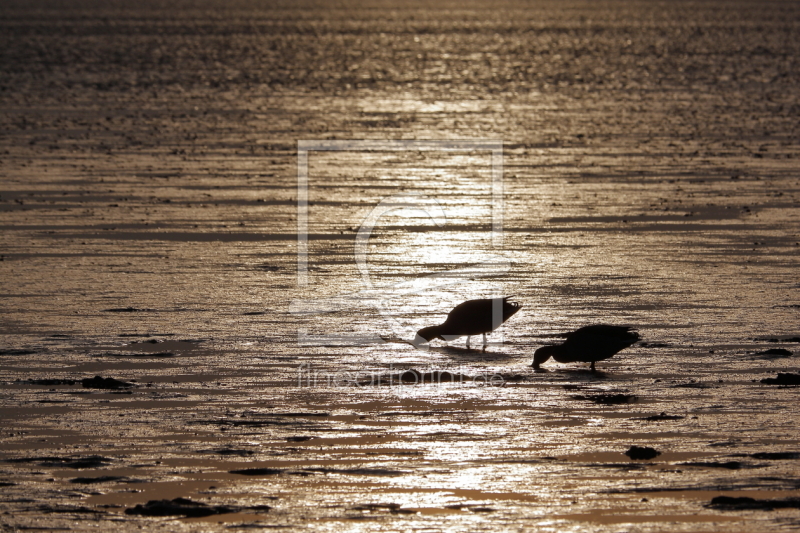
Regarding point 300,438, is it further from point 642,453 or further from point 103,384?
point 642,453

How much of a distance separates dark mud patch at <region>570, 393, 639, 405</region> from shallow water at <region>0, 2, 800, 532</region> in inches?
2.1

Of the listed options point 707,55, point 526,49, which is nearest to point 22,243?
point 707,55

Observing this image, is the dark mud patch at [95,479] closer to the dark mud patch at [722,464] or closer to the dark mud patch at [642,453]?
the dark mud patch at [642,453]

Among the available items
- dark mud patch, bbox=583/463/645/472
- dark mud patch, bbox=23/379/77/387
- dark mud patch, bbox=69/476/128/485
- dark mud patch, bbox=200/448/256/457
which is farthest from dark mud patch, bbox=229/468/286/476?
dark mud patch, bbox=23/379/77/387

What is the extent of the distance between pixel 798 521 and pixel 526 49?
72.3m

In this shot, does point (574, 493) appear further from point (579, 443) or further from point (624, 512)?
point (579, 443)

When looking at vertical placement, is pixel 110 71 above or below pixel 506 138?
above

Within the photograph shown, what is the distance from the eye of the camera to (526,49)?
7775 centimetres

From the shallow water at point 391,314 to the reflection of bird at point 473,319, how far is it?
0.23m

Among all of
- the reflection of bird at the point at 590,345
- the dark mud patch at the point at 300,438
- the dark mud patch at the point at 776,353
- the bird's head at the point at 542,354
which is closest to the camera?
the dark mud patch at the point at 300,438

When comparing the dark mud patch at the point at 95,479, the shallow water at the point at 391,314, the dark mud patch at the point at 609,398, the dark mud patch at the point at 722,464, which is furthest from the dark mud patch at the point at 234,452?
the dark mud patch at the point at 722,464

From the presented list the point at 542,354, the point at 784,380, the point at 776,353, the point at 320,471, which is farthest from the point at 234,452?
the point at 776,353

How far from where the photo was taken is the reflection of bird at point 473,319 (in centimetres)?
1183

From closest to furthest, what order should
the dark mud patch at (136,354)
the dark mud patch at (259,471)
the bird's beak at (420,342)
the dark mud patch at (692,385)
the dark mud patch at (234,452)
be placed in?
the dark mud patch at (259,471)
the dark mud patch at (234,452)
the dark mud patch at (692,385)
the dark mud patch at (136,354)
the bird's beak at (420,342)
